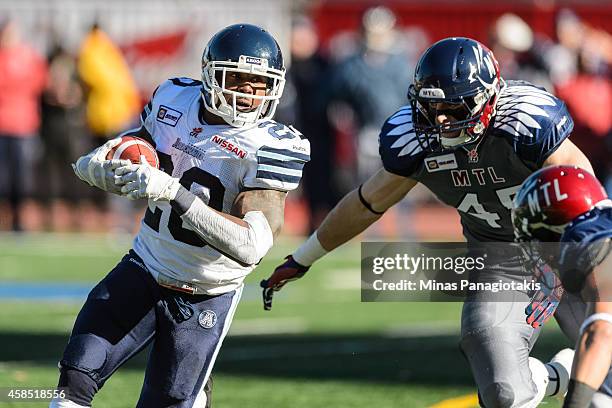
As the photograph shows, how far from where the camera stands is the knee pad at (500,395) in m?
4.66

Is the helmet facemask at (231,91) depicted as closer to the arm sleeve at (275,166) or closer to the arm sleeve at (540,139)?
the arm sleeve at (275,166)

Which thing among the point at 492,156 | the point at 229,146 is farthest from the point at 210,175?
the point at 492,156

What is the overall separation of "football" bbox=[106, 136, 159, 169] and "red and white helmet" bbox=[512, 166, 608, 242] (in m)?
1.40

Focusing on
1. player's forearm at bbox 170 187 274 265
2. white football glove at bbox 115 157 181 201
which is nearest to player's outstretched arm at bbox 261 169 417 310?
player's forearm at bbox 170 187 274 265

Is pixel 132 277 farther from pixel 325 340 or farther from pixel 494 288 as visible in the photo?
pixel 325 340

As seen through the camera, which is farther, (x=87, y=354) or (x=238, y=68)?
(x=238, y=68)

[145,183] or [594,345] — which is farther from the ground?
[145,183]

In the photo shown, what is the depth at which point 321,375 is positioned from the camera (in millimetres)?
6828

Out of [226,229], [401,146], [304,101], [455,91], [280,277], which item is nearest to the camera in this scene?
[226,229]

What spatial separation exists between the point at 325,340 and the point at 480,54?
3430 mm

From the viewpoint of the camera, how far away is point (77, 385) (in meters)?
4.48

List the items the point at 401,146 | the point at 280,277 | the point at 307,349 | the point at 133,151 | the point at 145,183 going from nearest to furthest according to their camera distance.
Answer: the point at 145,183
the point at 133,151
the point at 401,146
the point at 280,277
the point at 307,349

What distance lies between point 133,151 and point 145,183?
1.27 feet

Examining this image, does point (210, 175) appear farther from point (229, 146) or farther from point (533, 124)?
point (533, 124)
